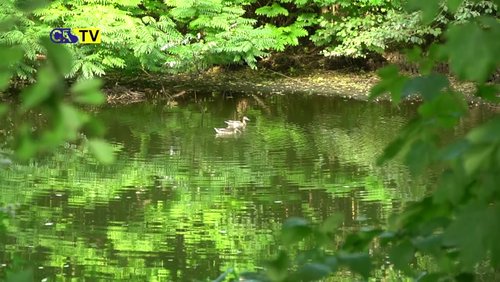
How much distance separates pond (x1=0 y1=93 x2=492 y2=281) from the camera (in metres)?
5.23

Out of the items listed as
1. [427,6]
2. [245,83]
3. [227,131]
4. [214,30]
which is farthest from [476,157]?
[214,30]

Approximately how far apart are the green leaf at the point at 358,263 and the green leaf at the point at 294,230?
7 centimetres

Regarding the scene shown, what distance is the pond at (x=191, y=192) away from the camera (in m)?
5.23

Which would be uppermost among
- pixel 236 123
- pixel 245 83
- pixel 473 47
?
pixel 245 83

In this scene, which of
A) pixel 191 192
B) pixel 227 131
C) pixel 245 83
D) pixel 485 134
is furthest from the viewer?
pixel 245 83

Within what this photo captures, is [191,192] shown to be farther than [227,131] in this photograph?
No

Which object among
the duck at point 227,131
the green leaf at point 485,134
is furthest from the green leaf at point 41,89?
the duck at point 227,131

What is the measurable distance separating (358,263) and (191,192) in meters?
6.09

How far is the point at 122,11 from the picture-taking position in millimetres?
13383

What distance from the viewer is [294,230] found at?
1.05 metres

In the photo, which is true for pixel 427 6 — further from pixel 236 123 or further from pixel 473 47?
pixel 236 123

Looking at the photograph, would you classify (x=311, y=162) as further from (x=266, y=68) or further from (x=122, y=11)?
(x=266, y=68)

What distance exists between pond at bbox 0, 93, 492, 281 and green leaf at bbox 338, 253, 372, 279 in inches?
114

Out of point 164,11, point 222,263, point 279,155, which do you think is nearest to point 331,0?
point 164,11
